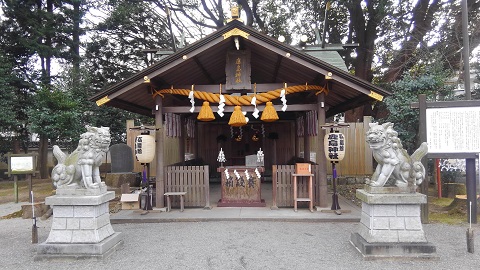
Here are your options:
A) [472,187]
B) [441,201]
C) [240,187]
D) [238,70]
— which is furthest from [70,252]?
[441,201]

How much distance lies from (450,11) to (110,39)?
62.7 ft

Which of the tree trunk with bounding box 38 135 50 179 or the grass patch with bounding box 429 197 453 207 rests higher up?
the tree trunk with bounding box 38 135 50 179

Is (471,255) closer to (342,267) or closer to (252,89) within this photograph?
(342,267)

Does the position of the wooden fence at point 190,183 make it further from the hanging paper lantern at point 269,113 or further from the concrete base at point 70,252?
the concrete base at point 70,252

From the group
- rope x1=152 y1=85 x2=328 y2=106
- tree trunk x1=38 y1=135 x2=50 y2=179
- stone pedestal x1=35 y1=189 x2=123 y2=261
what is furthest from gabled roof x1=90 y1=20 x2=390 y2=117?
tree trunk x1=38 y1=135 x2=50 y2=179

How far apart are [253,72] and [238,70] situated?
2.10m

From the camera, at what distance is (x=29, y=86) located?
16.9 metres

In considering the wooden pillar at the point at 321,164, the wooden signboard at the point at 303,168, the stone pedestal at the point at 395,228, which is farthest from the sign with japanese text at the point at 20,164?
the stone pedestal at the point at 395,228

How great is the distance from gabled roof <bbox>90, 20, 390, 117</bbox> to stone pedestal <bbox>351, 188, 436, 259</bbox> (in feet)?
11.5

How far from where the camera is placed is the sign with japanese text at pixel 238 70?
8820 mm

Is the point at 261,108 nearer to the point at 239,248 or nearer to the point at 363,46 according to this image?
the point at 239,248

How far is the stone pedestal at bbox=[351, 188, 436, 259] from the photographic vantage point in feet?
17.3

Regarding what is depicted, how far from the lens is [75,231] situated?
561 centimetres

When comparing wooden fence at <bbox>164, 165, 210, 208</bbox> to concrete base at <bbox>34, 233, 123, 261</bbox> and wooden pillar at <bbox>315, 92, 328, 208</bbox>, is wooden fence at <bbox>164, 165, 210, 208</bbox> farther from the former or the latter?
concrete base at <bbox>34, 233, 123, 261</bbox>
